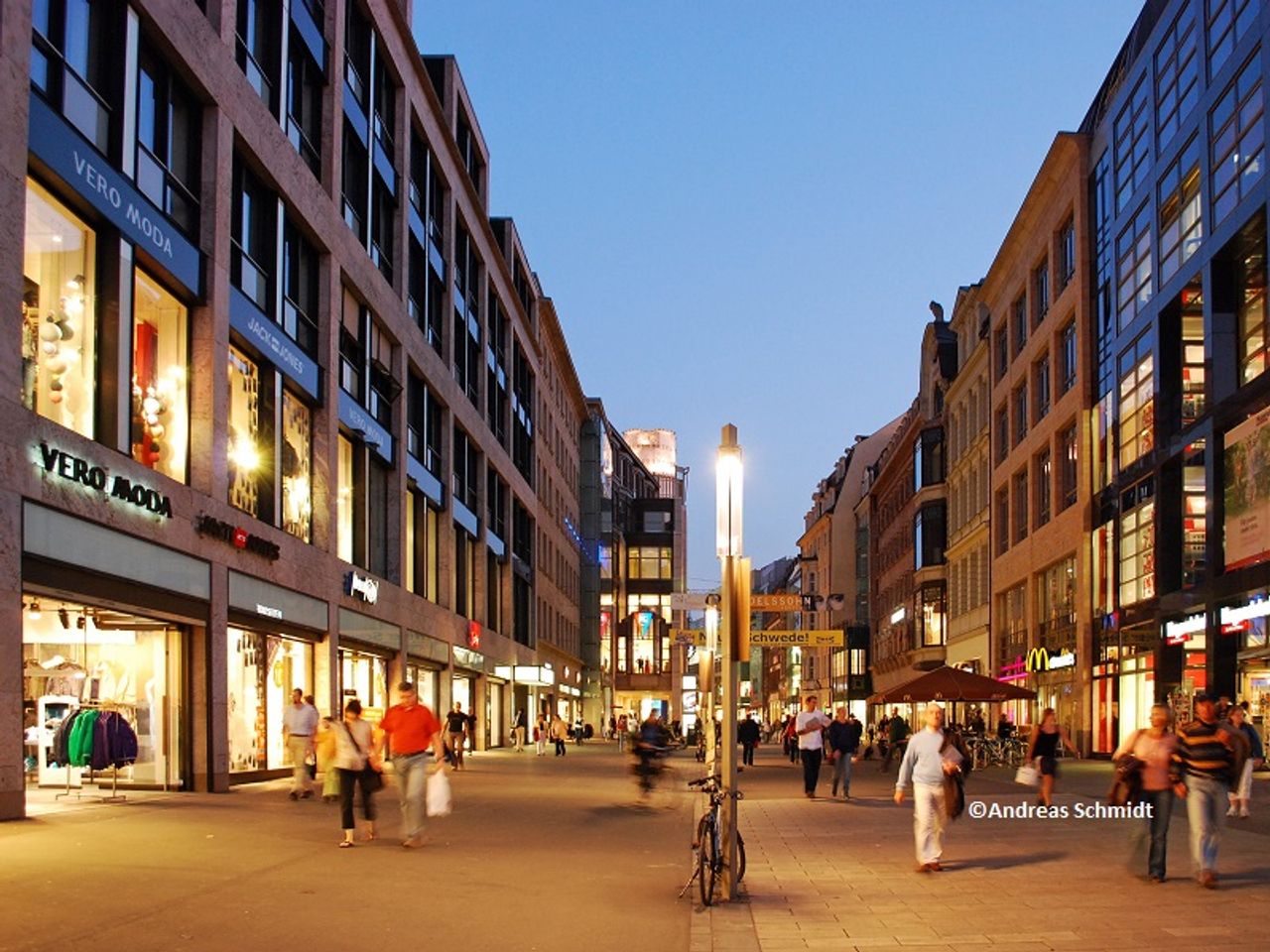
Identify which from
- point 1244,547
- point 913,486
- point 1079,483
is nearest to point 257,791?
point 1244,547

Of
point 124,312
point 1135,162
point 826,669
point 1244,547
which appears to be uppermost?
point 1135,162

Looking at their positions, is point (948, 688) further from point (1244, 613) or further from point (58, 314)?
point (58, 314)

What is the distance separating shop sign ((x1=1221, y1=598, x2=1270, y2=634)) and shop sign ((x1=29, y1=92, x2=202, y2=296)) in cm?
2215

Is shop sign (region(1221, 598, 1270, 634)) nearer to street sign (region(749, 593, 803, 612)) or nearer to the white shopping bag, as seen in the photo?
street sign (region(749, 593, 803, 612))

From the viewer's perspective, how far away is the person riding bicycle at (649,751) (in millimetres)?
25781

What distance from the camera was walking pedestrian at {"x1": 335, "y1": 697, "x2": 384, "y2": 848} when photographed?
53.8 ft

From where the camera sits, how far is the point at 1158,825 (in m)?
13.6

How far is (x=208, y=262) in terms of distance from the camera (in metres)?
24.4

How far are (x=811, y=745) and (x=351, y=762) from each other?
1343 centimetres

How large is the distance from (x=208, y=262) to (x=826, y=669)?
316ft

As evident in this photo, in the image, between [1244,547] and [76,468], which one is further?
[1244,547]

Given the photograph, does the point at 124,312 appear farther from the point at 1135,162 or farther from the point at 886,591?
the point at 886,591

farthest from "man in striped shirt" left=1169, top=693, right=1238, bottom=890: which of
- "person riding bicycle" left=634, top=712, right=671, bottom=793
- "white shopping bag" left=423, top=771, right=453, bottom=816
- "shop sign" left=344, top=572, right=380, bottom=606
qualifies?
"shop sign" left=344, top=572, right=380, bottom=606

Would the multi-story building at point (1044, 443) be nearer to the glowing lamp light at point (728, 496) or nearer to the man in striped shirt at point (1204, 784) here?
the man in striped shirt at point (1204, 784)
